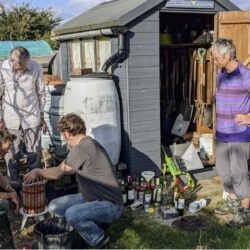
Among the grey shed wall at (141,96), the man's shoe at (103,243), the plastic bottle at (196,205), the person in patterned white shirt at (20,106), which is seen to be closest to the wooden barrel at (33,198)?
the man's shoe at (103,243)

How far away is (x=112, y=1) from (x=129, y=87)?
258 cm

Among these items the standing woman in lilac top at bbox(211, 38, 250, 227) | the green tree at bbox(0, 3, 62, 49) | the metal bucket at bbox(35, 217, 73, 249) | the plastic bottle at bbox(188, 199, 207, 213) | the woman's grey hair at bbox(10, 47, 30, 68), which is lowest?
the plastic bottle at bbox(188, 199, 207, 213)

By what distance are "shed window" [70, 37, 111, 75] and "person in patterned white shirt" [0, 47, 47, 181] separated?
86 cm

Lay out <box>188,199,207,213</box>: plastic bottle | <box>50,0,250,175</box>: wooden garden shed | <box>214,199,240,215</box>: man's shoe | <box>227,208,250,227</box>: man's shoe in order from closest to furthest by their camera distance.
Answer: <box>227,208,250,227</box>: man's shoe, <box>214,199,240,215</box>: man's shoe, <box>188,199,207,213</box>: plastic bottle, <box>50,0,250,175</box>: wooden garden shed

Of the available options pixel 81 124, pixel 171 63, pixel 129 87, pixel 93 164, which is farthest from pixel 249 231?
pixel 171 63

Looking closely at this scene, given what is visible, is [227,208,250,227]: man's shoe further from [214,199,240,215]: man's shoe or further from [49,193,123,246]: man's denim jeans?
[49,193,123,246]: man's denim jeans

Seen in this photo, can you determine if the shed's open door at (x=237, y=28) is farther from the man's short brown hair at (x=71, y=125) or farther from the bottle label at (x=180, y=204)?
the man's short brown hair at (x=71, y=125)

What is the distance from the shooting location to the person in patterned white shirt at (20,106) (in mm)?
4926

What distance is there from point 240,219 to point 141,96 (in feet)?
7.07

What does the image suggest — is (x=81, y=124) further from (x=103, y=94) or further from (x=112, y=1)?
(x=112, y=1)

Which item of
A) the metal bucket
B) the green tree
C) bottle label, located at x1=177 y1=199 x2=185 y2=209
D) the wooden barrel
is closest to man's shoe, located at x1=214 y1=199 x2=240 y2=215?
bottle label, located at x1=177 y1=199 x2=185 y2=209

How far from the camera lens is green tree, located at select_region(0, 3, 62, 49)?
21391 millimetres

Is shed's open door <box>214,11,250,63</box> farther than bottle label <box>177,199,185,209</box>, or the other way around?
shed's open door <box>214,11,250,63</box>

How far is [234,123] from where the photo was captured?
13.9 ft
